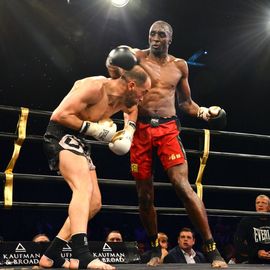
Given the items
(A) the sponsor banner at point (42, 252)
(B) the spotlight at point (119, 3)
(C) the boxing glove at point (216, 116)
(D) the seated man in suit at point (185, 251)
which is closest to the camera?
(A) the sponsor banner at point (42, 252)

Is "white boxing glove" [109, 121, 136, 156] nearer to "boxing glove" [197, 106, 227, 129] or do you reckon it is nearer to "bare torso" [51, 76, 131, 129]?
"bare torso" [51, 76, 131, 129]

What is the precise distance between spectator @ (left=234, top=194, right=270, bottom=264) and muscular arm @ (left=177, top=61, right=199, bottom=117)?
1252 mm

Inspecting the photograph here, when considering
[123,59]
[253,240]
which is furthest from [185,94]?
[253,240]

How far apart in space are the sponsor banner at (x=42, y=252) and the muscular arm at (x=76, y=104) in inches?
31.1

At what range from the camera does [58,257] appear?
2.30m

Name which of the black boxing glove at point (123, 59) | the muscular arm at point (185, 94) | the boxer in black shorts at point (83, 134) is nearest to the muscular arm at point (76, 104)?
the boxer in black shorts at point (83, 134)

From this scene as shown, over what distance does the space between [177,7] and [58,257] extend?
4.42 m

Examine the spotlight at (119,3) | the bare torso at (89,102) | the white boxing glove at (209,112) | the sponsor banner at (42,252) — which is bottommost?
the sponsor banner at (42,252)

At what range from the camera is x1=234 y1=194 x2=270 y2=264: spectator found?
12.0 feet

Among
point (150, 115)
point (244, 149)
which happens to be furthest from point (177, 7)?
point (150, 115)

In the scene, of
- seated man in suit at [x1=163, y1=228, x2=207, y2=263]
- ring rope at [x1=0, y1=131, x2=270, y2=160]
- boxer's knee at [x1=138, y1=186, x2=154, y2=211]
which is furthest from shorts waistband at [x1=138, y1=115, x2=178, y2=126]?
seated man in suit at [x1=163, y1=228, x2=207, y2=263]

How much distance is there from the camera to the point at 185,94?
2.93m

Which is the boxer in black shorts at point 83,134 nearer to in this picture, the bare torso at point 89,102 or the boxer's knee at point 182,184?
the bare torso at point 89,102

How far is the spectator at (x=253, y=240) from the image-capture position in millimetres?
3654
